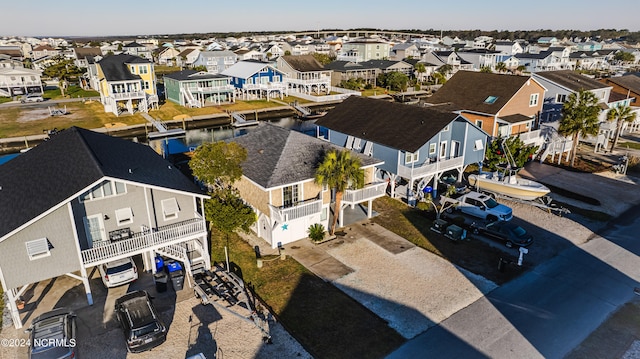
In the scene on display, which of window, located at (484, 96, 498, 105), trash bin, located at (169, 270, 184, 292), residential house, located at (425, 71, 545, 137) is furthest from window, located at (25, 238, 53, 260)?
window, located at (484, 96, 498, 105)

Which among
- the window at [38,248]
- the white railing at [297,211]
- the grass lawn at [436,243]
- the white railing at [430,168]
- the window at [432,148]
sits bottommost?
the grass lawn at [436,243]

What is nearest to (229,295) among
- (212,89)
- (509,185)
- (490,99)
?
(509,185)

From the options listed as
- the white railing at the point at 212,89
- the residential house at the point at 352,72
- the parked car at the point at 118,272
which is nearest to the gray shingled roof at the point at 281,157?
the parked car at the point at 118,272

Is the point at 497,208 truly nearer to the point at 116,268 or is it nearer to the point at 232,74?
the point at 116,268

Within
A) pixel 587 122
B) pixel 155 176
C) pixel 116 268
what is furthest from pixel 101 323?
pixel 587 122

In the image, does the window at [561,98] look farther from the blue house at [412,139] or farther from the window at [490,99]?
the blue house at [412,139]
